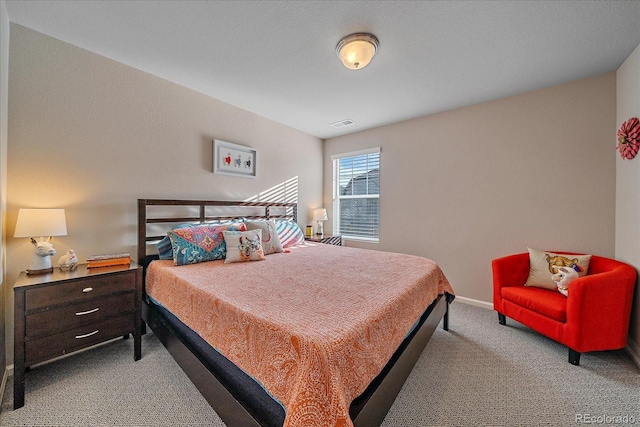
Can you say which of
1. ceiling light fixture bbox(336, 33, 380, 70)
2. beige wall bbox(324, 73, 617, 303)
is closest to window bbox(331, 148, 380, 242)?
beige wall bbox(324, 73, 617, 303)

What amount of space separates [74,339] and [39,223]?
84 cm

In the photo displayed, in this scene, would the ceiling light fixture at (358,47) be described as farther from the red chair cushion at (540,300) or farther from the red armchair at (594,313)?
the red chair cushion at (540,300)

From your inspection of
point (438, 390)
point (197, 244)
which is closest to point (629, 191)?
point (438, 390)

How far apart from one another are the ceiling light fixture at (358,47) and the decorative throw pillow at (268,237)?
1872 millimetres

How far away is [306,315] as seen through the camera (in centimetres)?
122

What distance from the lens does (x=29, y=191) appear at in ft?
6.17

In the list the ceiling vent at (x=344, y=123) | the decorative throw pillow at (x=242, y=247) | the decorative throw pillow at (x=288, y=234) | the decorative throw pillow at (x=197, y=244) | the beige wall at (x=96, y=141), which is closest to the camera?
the beige wall at (x=96, y=141)

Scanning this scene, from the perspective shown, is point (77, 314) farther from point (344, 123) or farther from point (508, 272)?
point (508, 272)

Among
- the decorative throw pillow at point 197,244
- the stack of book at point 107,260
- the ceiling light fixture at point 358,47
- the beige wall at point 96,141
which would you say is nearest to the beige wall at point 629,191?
the ceiling light fixture at point 358,47

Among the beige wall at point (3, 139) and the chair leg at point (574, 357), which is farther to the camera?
the chair leg at point (574, 357)

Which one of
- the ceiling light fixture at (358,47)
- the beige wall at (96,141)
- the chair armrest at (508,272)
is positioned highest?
the ceiling light fixture at (358,47)

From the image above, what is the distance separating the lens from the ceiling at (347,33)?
165cm

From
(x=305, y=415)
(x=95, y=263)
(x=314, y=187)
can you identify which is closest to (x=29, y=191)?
(x=95, y=263)

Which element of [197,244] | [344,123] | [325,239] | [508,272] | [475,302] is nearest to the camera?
[197,244]
